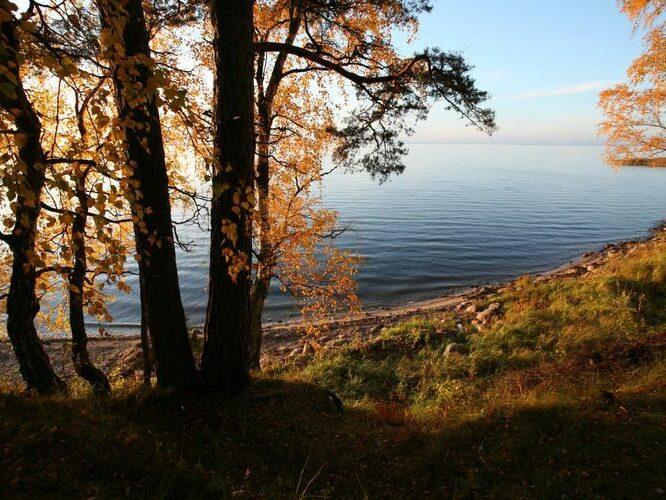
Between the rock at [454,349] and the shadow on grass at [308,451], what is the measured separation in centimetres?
465

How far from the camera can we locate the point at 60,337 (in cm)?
1756

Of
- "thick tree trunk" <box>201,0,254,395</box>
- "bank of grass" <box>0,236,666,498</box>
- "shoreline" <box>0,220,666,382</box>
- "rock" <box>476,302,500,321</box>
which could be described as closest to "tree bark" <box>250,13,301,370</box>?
"thick tree trunk" <box>201,0,254,395</box>

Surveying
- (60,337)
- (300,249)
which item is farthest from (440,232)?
(60,337)

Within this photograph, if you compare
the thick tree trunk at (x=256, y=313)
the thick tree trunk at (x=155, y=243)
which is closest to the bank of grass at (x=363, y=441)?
the thick tree trunk at (x=155, y=243)

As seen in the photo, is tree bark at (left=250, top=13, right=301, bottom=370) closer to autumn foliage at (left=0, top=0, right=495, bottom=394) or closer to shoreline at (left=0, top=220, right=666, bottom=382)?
autumn foliage at (left=0, top=0, right=495, bottom=394)

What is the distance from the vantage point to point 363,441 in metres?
4.78

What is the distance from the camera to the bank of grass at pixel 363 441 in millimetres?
3475

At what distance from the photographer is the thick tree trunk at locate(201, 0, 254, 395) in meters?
4.50

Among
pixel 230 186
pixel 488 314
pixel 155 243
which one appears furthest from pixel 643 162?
pixel 155 243

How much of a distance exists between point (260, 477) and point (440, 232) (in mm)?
31517

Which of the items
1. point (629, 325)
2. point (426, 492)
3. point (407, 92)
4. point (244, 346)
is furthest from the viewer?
point (629, 325)

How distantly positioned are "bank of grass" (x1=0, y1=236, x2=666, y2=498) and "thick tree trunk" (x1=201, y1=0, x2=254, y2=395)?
541 mm

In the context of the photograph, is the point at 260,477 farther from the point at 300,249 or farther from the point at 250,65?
the point at 300,249

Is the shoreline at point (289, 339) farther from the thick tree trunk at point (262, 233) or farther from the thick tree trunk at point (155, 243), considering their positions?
the thick tree trunk at point (155, 243)
